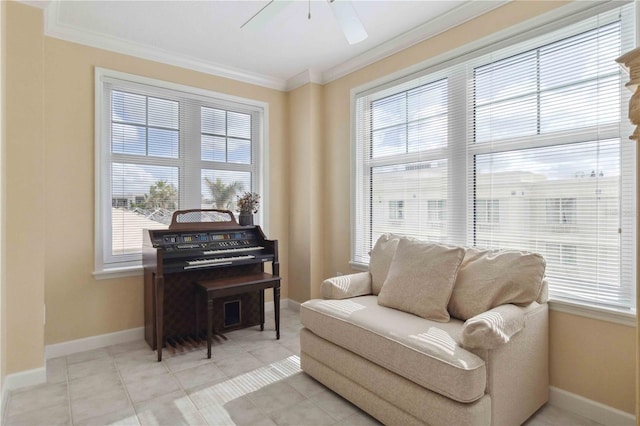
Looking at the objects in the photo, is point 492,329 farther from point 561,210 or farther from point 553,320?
point 561,210

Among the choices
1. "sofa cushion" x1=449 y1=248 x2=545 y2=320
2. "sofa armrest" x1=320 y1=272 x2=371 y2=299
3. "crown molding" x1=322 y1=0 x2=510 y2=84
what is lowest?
"sofa armrest" x1=320 y1=272 x2=371 y2=299

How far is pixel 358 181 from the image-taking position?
12.3ft

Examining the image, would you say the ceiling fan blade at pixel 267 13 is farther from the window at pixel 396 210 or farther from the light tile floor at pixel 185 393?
the light tile floor at pixel 185 393

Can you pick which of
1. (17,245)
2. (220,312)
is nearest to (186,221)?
(220,312)

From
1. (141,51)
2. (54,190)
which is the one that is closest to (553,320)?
(54,190)

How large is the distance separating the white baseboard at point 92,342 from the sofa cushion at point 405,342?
177 cm

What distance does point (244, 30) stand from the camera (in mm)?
2980

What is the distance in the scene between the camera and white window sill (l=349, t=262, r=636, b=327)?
196 cm

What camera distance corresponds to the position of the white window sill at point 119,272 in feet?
10.3

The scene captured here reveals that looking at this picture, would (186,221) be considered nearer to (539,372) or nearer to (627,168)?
(539,372)

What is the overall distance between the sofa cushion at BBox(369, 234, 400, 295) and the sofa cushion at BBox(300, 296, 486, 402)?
0.86 ft

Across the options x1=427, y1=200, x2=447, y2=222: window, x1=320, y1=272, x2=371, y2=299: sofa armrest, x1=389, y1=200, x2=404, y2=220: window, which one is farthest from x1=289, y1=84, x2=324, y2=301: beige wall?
x1=427, y1=200, x2=447, y2=222: window

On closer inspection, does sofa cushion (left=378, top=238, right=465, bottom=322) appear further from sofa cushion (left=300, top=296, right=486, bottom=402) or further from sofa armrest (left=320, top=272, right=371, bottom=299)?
sofa armrest (left=320, top=272, right=371, bottom=299)

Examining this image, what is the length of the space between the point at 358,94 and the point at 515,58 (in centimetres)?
154
